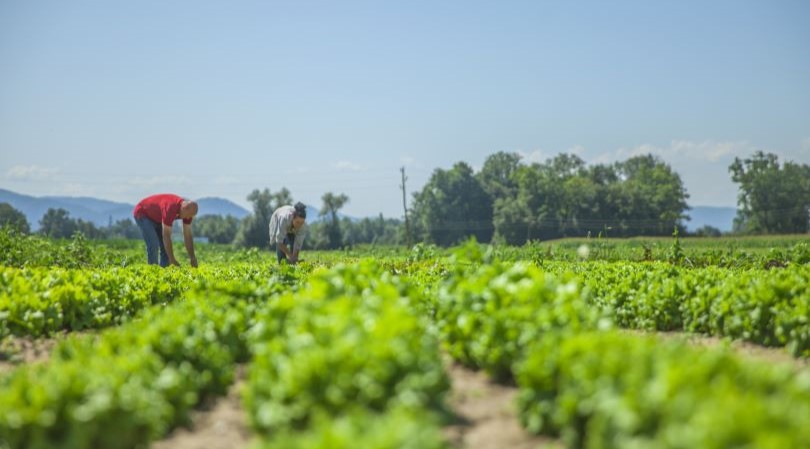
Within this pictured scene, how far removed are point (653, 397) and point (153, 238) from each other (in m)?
11.1

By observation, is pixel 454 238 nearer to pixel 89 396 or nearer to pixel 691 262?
pixel 691 262

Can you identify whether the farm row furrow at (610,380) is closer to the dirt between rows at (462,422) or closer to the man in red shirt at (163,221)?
the dirt between rows at (462,422)

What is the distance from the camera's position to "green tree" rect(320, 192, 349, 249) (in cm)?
9112

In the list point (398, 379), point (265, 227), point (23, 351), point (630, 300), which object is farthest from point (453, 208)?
point (398, 379)

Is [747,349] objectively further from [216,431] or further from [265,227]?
[265,227]

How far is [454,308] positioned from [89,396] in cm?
299

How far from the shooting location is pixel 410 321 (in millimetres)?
4336

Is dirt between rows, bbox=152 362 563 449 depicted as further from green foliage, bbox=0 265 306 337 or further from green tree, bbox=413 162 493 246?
green tree, bbox=413 162 493 246

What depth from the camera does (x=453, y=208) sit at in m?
Answer: 98.1

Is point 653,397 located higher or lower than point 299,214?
lower

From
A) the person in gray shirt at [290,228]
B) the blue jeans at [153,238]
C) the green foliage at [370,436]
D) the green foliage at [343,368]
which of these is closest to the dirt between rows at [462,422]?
the green foliage at [343,368]

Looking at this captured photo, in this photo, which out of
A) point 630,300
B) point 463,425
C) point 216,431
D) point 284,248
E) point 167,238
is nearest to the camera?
point 463,425

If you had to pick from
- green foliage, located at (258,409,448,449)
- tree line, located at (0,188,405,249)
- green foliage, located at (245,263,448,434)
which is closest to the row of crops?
green foliage, located at (245,263,448,434)

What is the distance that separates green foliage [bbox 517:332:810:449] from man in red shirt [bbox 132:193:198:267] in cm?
873
